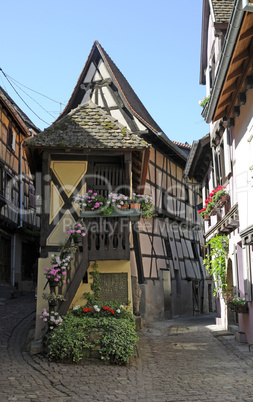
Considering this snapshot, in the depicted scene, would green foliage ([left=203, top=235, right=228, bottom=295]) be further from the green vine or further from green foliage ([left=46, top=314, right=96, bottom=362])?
green foliage ([left=46, top=314, right=96, bottom=362])

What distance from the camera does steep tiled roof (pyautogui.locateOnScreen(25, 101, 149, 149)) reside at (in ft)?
38.6

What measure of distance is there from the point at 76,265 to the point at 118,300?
1.46 meters

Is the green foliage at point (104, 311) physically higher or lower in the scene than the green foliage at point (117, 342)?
higher

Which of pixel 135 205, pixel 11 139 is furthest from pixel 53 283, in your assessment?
pixel 11 139

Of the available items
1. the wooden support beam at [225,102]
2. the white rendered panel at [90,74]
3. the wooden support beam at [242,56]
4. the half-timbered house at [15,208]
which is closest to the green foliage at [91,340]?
the wooden support beam at [225,102]

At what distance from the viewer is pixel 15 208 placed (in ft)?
80.5

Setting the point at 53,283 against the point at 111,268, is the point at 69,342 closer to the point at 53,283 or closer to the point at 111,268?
the point at 53,283

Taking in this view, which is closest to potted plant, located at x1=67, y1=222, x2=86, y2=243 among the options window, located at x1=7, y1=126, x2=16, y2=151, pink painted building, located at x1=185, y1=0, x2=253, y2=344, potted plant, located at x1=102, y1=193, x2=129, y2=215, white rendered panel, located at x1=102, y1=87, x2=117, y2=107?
potted plant, located at x1=102, y1=193, x2=129, y2=215

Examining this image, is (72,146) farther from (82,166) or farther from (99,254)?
(99,254)

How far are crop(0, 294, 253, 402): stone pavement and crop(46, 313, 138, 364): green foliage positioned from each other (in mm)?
221

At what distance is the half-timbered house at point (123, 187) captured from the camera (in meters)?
11.8

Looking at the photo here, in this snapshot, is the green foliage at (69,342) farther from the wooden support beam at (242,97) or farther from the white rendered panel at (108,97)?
the white rendered panel at (108,97)

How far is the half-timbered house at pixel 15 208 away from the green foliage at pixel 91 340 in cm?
1272

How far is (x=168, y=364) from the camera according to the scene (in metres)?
9.49
